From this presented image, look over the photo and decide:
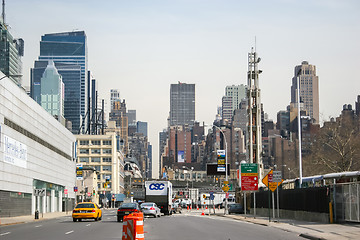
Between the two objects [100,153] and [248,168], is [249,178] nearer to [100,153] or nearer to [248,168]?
[248,168]

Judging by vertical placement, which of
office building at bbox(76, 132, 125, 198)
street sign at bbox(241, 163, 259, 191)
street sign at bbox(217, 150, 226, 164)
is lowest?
street sign at bbox(241, 163, 259, 191)

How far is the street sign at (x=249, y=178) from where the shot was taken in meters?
55.6

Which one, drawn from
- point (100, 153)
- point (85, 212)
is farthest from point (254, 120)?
point (100, 153)

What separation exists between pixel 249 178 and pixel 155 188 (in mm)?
10249

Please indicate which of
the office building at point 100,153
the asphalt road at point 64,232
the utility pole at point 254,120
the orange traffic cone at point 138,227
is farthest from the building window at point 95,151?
the orange traffic cone at point 138,227

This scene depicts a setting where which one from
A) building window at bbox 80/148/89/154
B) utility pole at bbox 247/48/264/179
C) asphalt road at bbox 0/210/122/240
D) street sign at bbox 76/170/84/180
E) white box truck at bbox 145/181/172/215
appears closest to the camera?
asphalt road at bbox 0/210/122/240

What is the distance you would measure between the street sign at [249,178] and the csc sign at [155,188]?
355 inches

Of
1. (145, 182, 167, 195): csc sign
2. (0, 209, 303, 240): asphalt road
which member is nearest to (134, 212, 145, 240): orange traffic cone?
(0, 209, 303, 240): asphalt road

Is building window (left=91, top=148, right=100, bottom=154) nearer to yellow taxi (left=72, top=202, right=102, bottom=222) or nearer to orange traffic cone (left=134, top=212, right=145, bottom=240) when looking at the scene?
yellow taxi (left=72, top=202, right=102, bottom=222)

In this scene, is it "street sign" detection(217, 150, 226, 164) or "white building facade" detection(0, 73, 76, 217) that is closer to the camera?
"white building facade" detection(0, 73, 76, 217)

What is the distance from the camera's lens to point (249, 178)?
185 ft

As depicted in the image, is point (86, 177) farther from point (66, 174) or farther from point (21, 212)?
point (21, 212)

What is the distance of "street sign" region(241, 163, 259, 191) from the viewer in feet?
182

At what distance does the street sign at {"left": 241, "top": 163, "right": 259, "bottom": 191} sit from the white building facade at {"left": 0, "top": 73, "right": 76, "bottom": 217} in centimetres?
1901
